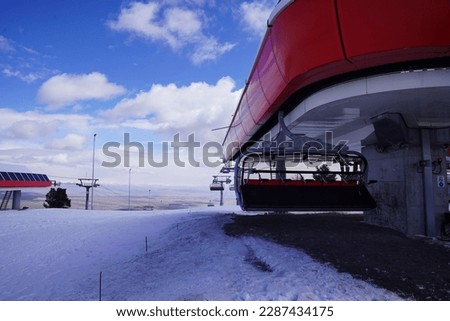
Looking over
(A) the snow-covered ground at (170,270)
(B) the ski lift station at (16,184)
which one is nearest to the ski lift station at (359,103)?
(A) the snow-covered ground at (170,270)

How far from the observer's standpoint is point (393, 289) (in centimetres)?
406

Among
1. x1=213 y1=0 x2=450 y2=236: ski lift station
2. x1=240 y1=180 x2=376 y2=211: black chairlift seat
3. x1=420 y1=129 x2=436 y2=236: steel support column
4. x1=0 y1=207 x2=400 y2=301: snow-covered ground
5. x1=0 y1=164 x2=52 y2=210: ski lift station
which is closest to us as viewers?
x1=0 y1=207 x2=400 y2=301: snow-covered ground

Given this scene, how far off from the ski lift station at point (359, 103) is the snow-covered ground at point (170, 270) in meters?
1.74

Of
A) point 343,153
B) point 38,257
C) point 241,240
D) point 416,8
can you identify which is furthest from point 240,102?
point 38,257

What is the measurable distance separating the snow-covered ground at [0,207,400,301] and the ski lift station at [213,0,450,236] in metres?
1.74

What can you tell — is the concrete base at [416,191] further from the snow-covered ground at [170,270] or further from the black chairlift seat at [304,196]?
Result: the snow-covered ground at [170,270]

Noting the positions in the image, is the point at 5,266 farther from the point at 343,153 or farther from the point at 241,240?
the point at 343,153

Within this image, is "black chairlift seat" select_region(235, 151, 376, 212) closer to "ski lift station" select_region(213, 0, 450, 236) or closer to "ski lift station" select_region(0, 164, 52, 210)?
"ski lift station" select_region(213, 0, 450, 236)

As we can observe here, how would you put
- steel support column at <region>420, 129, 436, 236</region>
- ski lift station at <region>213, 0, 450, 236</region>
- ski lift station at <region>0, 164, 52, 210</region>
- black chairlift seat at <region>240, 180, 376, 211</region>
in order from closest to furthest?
ski lift station at <region>213, 0, 450, 236</region> → black chairlift seat at <region>240, 180, 376, 211</region> → steel support column at <region>420, 129, 436, 236</region> → ski lift station at <region>0, 164, 52, 210</region>

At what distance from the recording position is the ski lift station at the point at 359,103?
14.8ft

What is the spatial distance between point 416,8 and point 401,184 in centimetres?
630

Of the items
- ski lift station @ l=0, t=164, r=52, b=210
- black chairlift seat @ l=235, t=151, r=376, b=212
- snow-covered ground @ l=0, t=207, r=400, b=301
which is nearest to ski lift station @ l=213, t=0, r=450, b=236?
black chairlift seat @ l=235, t=151, r=376, b=212

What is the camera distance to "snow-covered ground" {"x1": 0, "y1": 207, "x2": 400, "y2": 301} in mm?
4153

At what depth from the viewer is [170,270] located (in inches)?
222
